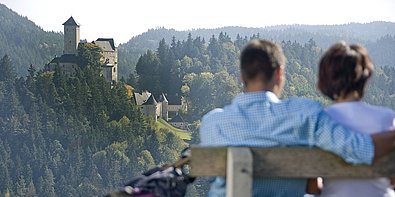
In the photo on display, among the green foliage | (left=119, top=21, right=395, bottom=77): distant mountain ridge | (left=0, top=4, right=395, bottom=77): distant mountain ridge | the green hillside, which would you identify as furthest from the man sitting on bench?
(left=119, top=21, right=395, bottom=77): distant mountain ridge

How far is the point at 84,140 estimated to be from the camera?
52.2 metres

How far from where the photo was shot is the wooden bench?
63.6 inches

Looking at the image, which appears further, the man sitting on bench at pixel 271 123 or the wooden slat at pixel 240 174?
the man sitting on bench at pixel 271 123

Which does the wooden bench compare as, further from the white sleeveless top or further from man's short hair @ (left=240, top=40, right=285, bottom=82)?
man's short hair @ (left=240, top=40, right=285, bottom=82)

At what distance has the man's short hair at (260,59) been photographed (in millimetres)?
1773

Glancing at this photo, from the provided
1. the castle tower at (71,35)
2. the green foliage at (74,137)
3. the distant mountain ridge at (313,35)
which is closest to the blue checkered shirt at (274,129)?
the green foliage at (74,137)

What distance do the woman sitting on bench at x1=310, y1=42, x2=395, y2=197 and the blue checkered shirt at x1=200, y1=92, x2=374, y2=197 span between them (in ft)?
Result: 0.21

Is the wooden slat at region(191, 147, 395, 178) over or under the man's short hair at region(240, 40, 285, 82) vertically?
under

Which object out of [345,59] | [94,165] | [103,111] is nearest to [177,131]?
[103,111]

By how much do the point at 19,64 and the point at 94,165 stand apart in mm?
36041

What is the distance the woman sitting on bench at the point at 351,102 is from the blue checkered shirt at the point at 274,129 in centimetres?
6

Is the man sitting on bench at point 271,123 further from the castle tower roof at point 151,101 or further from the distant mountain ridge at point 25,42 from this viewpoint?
the distant mountain ridge at point 25,42

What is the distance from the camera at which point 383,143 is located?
1.72m

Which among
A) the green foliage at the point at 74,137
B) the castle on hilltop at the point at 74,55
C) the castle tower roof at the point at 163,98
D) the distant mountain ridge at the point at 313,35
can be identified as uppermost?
the distant mountain ridge at the point at 313,35
